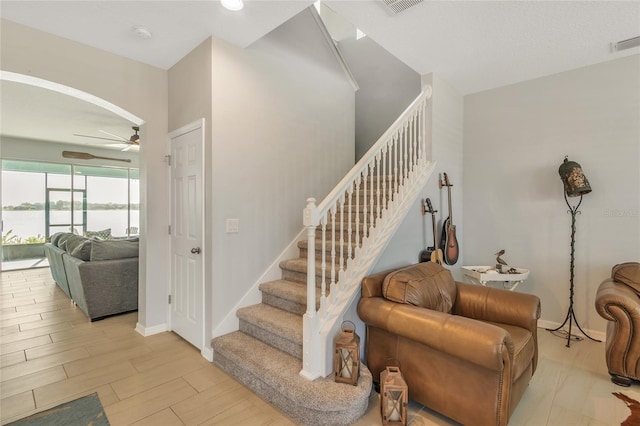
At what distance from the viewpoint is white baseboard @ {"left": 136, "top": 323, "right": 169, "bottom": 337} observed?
307 centimetres

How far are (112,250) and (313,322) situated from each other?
316cm

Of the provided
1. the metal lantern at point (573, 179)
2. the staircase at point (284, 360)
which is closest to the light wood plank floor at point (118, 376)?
the staircase at point (284, 360)

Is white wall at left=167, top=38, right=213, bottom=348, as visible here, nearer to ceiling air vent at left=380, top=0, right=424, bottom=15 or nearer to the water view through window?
ceiling air vent at left=380, top=0, right=424, bottom=15

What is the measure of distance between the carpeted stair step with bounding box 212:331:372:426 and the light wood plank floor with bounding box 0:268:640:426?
7 cm

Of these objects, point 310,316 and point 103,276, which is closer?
point 310,316

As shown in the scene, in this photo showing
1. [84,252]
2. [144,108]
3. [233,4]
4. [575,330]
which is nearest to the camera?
[233,4]

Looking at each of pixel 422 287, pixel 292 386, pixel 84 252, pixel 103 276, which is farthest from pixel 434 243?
pixel 84 252

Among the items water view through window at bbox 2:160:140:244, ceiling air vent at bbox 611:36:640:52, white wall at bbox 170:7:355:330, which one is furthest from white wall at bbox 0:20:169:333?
water view through window at bbox 2:160:140:244

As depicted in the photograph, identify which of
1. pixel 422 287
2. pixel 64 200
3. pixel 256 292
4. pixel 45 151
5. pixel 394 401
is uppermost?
pixel 45 151

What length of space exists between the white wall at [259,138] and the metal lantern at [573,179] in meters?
2.54

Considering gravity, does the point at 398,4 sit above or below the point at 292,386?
above

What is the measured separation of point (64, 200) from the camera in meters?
6.97

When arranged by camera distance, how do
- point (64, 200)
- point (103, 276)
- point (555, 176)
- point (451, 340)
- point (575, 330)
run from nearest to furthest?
point (451, 340), point (575, 330), point (555, 176), point (103, 276), point (64, 200)

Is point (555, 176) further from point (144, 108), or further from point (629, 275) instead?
point (144, 108)
